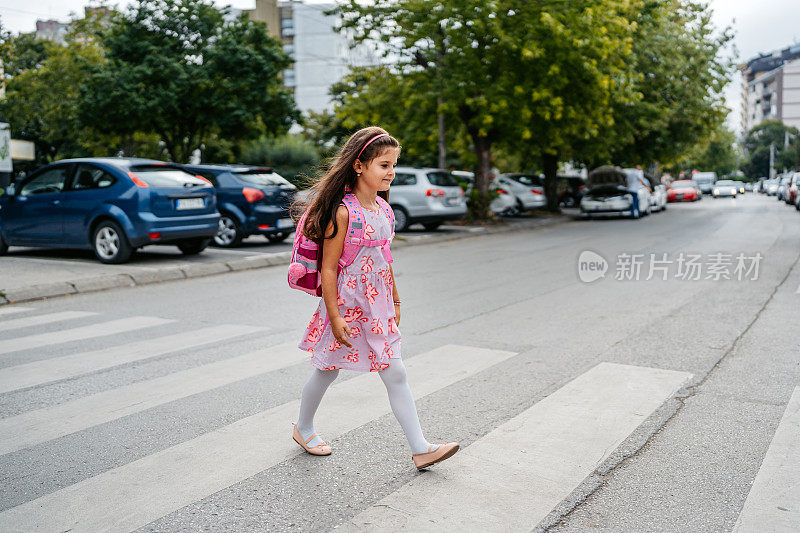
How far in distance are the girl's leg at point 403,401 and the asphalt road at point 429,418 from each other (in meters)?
0.17

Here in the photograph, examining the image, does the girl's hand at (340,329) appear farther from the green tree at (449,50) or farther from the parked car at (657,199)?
the parked car at (657,199)

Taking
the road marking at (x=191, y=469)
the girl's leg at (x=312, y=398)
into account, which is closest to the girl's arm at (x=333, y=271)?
the girl's leg at (x=312, y=398)

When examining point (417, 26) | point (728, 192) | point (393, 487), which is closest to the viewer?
point (393, 487)

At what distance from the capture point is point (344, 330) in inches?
134

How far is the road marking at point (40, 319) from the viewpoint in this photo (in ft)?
24.3

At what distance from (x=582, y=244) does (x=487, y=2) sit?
7.01m

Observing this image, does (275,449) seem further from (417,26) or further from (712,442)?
(417,26)

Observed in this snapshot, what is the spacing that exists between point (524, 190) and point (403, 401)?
25.7 meters

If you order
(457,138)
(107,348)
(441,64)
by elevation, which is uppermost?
(441,64)

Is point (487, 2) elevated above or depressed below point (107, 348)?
above

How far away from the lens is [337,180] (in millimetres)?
3443

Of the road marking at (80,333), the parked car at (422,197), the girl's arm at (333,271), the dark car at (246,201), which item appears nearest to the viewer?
the girl's arm at (333,271)

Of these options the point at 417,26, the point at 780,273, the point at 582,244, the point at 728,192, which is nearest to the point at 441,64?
the point at 417,26

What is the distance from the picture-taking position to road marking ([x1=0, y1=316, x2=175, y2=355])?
253 inches
